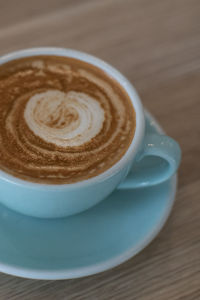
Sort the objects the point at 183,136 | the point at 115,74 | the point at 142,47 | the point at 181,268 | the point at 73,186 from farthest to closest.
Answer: the point at 142,47
the point at 183,136
the point at 115,74
the point at 181,268
the point at 73,186

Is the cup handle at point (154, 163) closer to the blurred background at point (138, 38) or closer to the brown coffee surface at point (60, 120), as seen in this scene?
the brown coffee surface at point (60, 120)

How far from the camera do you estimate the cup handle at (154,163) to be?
852 millimetres

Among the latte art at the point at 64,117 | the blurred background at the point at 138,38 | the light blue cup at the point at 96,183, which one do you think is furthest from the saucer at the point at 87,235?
the blurred background at the point at 138,38

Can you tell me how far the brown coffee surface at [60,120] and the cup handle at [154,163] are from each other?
0.05 meters

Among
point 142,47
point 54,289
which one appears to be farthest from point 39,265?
point 142,47

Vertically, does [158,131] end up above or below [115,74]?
below

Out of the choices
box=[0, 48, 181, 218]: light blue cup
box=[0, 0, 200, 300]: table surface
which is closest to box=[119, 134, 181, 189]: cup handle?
box=[0, 48, 181, 218]: light blue cup

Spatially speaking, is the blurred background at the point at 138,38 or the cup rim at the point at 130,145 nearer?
the cup rim at the point at 130,145

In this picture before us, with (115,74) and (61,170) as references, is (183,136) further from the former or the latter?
(61,170)

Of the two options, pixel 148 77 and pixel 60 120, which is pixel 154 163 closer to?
pixel 60 120

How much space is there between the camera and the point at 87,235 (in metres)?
0.83

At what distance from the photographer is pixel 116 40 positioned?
127cm

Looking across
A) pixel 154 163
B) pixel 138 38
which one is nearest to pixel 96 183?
pixel 154 163

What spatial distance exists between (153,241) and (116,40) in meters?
0.64
